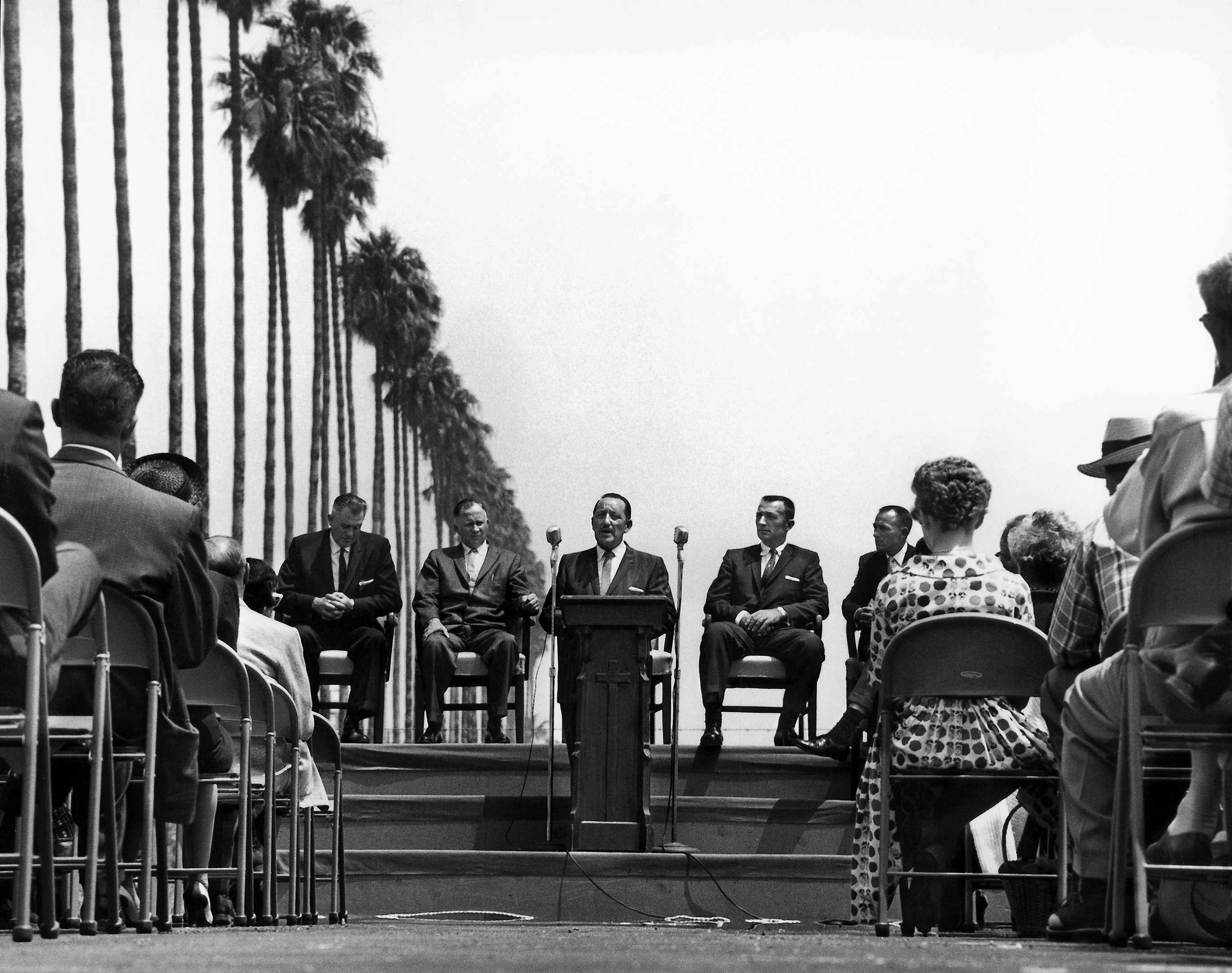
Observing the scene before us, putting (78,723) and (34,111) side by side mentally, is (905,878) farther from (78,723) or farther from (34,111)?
(34,111)

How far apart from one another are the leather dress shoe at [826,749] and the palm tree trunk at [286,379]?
1681 cm

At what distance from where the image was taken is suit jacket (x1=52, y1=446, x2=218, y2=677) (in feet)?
12.8

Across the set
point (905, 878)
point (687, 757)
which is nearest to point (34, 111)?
point (687, 757)

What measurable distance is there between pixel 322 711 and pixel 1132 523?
23.5 feet

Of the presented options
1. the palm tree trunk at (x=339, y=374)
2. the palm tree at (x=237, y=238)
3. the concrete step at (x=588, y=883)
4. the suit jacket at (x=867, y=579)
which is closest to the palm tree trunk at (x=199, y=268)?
the palm tree at (x=237, y=238)

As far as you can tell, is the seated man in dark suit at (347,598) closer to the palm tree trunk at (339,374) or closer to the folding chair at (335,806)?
the folding chair at (335,806)

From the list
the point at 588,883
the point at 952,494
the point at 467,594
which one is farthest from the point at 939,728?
the point at 467,594

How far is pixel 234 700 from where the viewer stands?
177 inches

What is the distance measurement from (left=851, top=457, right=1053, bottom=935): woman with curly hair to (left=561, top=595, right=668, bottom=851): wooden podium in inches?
97.0

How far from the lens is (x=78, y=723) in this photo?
11.4 ft

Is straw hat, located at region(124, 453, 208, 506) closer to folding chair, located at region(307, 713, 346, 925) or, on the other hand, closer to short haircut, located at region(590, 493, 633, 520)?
folding chair, located at region(307, 713, 346, 925)

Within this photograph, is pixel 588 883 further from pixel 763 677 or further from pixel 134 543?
pixel 134 543

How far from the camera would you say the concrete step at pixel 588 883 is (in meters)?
7.14

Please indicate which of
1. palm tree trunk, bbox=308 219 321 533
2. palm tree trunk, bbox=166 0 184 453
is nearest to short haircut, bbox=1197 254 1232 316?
palm tree trunk, bbox=166 0 184 453
